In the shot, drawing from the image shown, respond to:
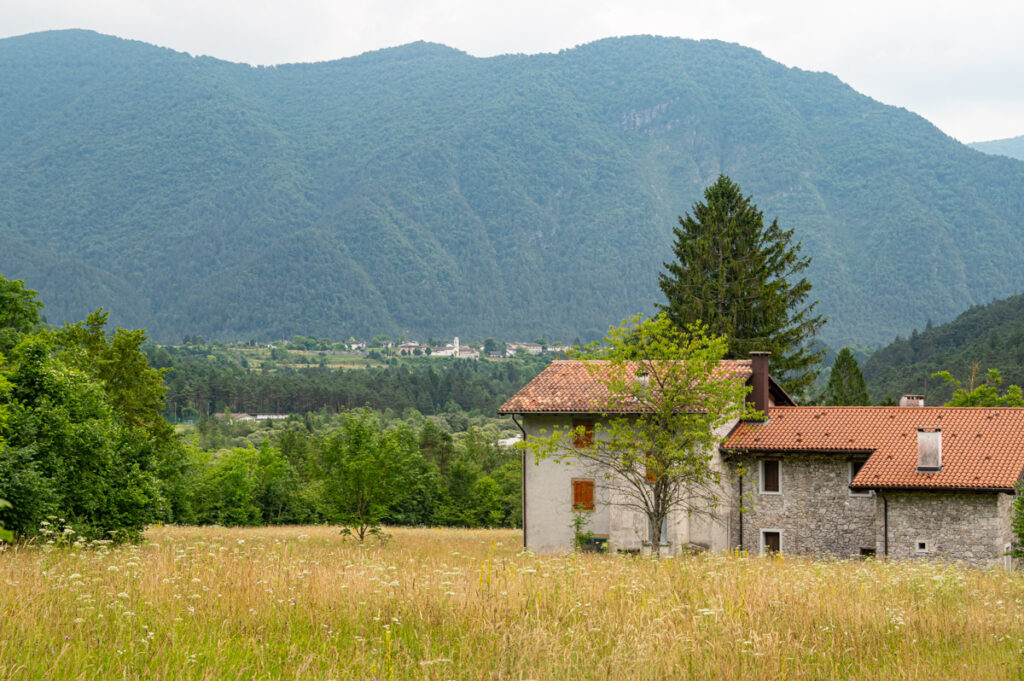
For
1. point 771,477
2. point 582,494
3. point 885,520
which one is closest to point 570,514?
point 582,494

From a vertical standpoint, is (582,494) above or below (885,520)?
above

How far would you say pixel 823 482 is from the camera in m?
34.2

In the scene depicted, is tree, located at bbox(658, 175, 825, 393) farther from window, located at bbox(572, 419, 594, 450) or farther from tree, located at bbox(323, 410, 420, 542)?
tree, located at bbox(323, 410, 420, 542)

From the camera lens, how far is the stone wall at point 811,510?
110 ft

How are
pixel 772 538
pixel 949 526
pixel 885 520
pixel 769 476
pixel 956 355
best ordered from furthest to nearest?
pixel 956 355 < pixel 769 476 < pixel 772 538 < pixel 885 520 < pixel 949 526

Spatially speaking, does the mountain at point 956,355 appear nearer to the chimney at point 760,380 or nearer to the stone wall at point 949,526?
the chimney at point 760,380

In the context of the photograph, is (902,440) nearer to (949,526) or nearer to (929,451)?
(929,451)

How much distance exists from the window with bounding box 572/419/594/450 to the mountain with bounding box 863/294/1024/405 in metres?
54.6

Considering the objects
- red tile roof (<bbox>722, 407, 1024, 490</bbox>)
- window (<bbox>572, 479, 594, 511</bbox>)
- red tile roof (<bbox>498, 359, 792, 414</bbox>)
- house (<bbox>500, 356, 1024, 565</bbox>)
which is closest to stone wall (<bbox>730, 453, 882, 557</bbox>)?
house (<bbox>500, 356, 1024, 565</bbox>)

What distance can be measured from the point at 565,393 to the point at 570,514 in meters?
4.37

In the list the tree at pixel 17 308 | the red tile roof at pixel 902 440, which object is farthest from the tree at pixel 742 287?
the tree at pixel 17 308

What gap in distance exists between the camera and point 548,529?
36938mm

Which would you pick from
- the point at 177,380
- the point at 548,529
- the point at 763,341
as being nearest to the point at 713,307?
the point at 763,341

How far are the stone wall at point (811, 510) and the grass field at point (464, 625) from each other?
981 inches
